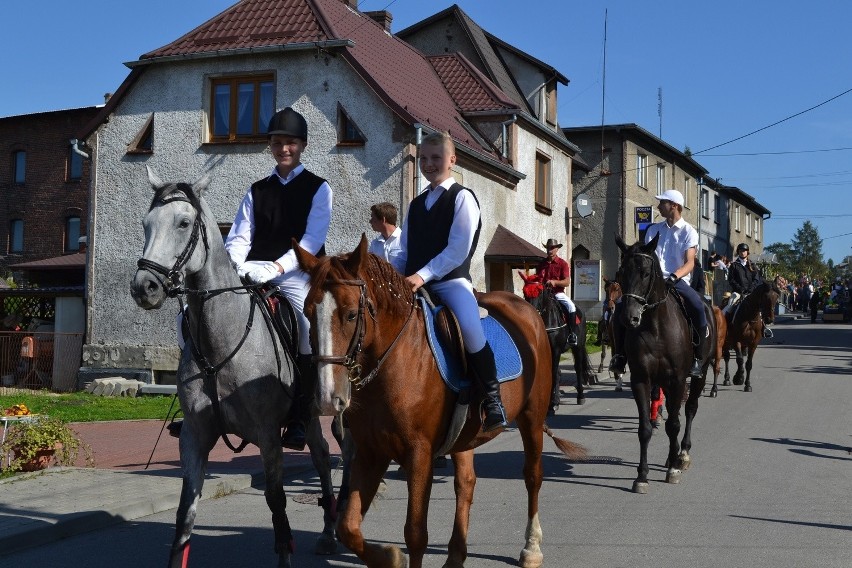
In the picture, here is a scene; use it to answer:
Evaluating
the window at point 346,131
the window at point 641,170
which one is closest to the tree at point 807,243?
the window at point 641,170

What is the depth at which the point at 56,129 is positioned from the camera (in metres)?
45.2

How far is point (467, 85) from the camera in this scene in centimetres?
2766

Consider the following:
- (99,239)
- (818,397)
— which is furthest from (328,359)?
(99,239)

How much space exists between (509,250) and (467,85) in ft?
18.8

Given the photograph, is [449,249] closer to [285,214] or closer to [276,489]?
[285,214]

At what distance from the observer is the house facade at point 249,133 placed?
844 inches

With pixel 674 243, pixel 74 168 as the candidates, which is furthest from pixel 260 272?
pixel 74 168

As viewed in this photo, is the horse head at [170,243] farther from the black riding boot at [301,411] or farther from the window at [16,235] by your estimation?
the window at [16,235]

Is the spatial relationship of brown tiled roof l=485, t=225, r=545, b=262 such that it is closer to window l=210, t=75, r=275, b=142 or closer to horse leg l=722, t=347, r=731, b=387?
horse leg l=722, t=347, r=731, b=387

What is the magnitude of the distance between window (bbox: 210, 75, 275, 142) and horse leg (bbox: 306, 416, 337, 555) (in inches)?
633

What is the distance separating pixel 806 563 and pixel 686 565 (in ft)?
2.67

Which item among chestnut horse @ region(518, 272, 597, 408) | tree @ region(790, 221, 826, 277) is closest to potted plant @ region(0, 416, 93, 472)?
chestnut horse @ region(518, 272, 597, 408)

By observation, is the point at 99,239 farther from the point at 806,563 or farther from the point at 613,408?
the point at 806,563

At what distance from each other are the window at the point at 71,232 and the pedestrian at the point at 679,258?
39597 millimetres
